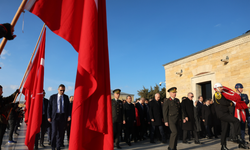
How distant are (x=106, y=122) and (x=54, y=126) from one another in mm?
4151

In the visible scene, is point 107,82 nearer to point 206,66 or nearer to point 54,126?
point 54,126

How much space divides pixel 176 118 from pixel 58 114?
4.08 metres

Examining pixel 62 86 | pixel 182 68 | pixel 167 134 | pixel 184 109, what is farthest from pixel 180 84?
pixel 62 86

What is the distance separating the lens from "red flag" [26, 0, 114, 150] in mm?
2828

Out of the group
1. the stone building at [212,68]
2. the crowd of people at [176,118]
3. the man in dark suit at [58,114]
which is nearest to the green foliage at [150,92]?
the stone building at [212,68]

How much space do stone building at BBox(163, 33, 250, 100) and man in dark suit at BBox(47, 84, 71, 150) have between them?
11.0 meters

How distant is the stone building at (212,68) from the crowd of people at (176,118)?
339 cm

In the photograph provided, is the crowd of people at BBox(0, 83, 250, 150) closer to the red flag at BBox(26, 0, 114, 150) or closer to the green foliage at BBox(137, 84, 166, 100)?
the red flag at BBox(26, 0, 114, 150)

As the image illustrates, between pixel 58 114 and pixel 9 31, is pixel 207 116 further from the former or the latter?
pixel 9 31

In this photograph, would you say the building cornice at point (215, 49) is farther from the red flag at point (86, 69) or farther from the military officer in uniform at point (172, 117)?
the red flag at point (86, 69)

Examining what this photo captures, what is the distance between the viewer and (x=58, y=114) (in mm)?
6641

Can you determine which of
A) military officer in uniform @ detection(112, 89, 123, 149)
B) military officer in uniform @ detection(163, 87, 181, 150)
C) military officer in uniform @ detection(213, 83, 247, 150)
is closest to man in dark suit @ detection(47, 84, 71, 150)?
military officer in uniform @ detection(112, 89, 123, 149)

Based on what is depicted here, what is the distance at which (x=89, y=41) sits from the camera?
2941mm

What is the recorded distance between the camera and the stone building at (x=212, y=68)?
12.5 metres
